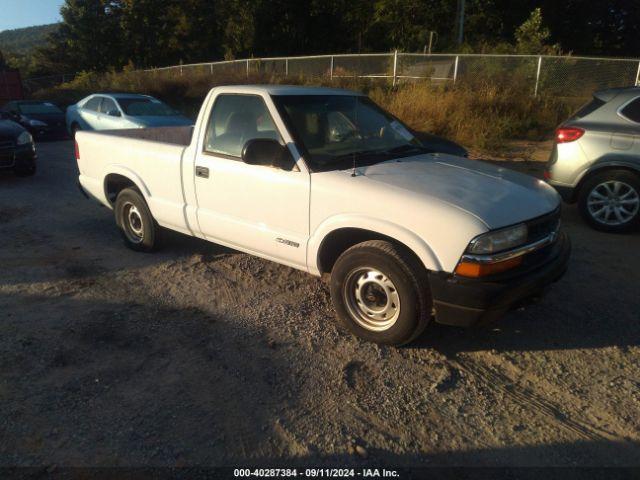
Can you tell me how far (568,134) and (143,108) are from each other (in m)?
10.1

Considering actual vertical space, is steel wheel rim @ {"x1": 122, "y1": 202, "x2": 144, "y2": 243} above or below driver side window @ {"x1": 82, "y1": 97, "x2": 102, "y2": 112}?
below

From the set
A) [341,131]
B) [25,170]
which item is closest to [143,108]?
[25,170]

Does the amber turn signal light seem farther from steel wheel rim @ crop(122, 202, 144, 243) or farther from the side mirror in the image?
steel wheel rim @ crop(122, 202, 144, 243)

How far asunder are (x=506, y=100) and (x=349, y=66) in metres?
6.93

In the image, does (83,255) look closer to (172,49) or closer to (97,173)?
(97,173)

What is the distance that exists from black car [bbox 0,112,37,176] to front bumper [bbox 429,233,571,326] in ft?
30.0

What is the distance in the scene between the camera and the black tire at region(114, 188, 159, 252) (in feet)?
17.0

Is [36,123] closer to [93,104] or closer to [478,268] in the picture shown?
[93,104]

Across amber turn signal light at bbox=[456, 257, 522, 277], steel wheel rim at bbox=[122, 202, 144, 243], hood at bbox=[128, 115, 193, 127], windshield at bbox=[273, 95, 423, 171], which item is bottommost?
steel wheel rim at bbox=[122, 202, 144, 243]

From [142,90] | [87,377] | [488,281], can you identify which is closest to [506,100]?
[488,281]

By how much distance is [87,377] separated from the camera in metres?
3.11

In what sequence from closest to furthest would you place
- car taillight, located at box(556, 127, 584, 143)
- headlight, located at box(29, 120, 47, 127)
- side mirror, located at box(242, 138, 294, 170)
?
side mirror, located at box(242, 138, 294, 170)
car taillight, located at box(556, 127, 584, 143)
headlight, located at box(29, 120, 47, 127)

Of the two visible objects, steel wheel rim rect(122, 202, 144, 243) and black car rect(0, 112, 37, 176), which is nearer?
steel wheel rim rect(122, 202, 144, 243)

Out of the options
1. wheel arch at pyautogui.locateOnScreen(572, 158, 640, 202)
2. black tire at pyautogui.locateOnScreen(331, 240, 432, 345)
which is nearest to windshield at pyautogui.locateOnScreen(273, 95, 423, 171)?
black tire at pyautogui.locateOnScreen(331, 240, 432, 345)
